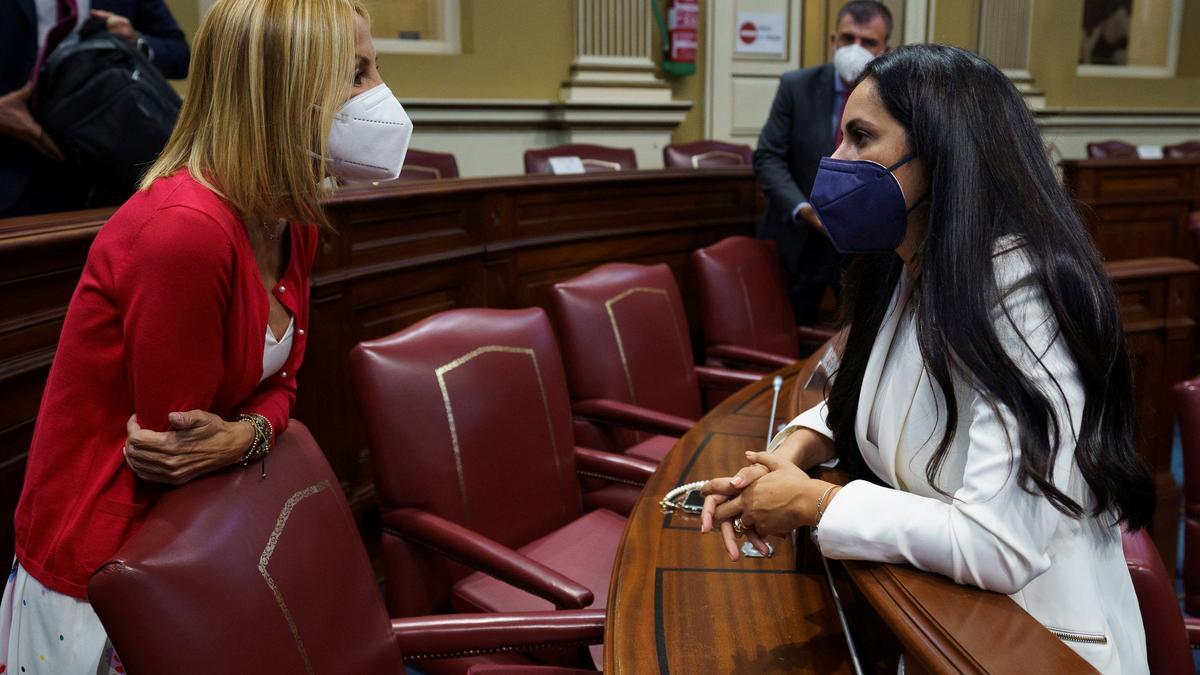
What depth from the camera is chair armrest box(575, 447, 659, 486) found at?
195cm

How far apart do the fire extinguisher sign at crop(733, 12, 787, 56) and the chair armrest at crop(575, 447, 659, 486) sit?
528 centimetres

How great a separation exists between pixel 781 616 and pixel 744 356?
169 cm

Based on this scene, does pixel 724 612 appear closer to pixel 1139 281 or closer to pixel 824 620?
pixel 824 620

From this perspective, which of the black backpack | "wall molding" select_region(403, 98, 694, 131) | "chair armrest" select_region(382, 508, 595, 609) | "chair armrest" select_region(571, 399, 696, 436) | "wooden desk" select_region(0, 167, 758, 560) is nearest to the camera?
"chair armrest" select_region(382, 508, 595, 609)

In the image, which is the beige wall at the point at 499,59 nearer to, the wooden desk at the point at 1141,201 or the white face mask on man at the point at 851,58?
the white face mask on man at the point at 851,58

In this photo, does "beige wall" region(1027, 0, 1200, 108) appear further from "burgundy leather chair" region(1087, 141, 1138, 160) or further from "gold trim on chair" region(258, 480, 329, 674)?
"gold trim on chair" region(258, 480, 329, 674)

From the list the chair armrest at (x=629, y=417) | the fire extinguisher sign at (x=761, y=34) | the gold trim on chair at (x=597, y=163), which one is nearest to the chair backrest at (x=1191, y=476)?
the chair armrest at (x=629, y=417)

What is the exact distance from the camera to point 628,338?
2.40 m

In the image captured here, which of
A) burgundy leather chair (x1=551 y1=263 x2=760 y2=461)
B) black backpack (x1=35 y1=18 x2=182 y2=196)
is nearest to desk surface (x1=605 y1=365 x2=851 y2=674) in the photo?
burgundy leather chair (x1=551 y1=263 x2=760 y2=461)

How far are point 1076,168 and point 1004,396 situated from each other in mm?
3542

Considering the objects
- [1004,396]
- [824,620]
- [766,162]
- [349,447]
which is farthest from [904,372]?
[766,162]

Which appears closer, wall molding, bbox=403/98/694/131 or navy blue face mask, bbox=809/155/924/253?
navy blue face mask, bbox=809/155/924/253

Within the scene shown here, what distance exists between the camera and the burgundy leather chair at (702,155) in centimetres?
506

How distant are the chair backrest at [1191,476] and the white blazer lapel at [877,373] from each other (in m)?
0.83
